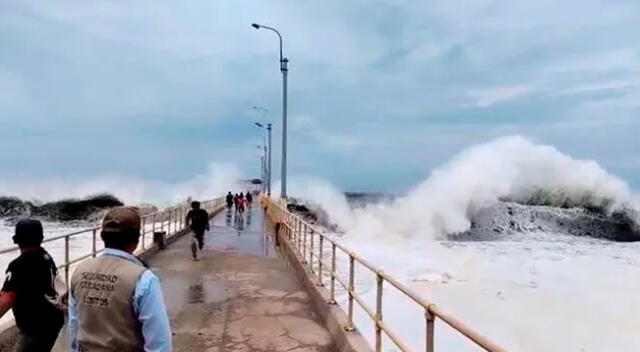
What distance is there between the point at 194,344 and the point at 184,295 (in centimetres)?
308

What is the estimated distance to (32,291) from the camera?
13.2 ft

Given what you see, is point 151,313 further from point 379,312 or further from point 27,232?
point 379,312

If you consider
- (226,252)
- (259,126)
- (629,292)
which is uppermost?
(259,126)

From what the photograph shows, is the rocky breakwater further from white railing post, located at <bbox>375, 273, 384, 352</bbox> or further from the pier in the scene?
white railing post, located at <bbox>375, 273, 384, 352</bbox>

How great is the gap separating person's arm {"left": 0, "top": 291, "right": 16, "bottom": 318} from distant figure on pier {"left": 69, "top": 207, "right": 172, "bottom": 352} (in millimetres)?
1361

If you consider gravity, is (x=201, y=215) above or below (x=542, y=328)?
above

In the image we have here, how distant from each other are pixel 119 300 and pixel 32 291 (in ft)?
5.46

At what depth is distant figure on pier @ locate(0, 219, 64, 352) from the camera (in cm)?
397

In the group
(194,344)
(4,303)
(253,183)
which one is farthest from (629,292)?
(253,183)

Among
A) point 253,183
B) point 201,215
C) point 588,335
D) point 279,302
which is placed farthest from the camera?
point 253,183

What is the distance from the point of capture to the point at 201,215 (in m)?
A: 15.2

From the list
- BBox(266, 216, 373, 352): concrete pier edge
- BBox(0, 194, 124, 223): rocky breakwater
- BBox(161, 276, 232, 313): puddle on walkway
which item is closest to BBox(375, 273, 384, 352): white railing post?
BBox(266, 216, 373, 352): concrete pier edge

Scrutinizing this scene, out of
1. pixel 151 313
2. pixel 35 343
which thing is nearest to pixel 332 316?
pixel 35 343

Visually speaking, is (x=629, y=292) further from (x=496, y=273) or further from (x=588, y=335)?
(x=588, y=335)
